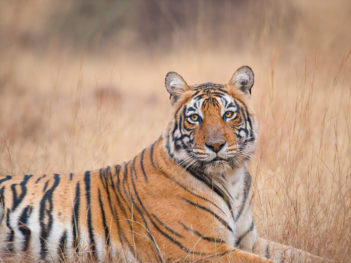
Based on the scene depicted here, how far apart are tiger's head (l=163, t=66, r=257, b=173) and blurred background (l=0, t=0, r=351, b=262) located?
0.45 metres

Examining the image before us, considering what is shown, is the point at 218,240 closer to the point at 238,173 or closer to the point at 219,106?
the point at 238,173

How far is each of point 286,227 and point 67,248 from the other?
5.42 ft

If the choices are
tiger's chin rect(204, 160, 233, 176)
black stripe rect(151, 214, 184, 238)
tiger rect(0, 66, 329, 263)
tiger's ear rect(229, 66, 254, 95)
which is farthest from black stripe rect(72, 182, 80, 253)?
tiger's ear rect(229, 66, 254, 95)

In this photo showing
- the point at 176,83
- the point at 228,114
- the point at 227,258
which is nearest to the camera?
the point at 227,258

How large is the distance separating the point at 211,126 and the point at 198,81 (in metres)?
4.67

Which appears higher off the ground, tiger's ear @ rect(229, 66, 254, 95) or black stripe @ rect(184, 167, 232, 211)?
tiger's ear @ rect(229, 66, 254, 95)

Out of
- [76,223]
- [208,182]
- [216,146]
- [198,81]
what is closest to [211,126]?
[216,146]

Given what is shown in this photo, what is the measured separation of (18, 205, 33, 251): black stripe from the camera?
3209mm

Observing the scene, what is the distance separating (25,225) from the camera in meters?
3.22

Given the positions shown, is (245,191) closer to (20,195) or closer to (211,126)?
(211,126)

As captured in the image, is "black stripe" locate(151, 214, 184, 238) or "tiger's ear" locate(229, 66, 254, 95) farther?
"tiger's ear" locate(229, 66, 254, 95)

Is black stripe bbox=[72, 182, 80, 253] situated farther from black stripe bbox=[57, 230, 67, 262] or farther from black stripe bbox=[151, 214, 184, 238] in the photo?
black stripe bbox=[151, 214, 184, 238]

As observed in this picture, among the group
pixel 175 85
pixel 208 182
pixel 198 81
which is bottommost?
pixel 208 182

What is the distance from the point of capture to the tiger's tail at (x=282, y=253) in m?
3.01
